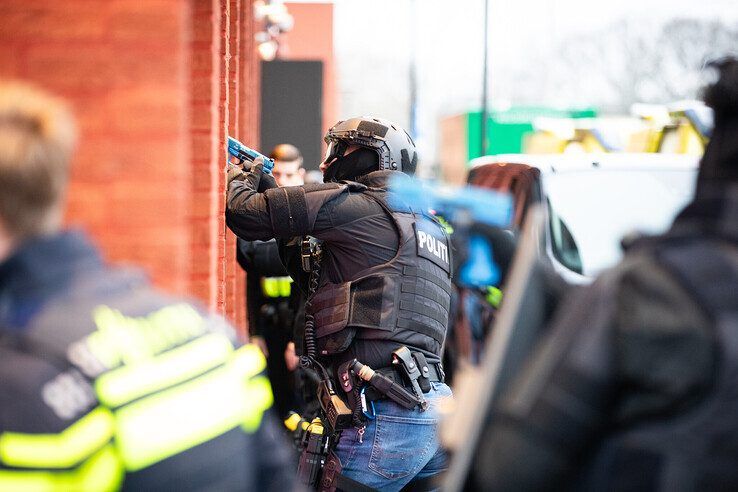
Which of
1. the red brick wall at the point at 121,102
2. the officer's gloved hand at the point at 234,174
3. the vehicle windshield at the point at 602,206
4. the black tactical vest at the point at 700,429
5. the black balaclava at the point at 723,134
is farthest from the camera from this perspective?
the vehicle windshield at the point at 602,206

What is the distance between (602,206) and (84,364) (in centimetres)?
558

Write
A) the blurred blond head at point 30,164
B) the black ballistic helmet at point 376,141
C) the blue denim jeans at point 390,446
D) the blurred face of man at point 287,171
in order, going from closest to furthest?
1. the blurred blond head at point 30,164
2. the blue denim jeans at point 390,446
3. the black ballistic helmet at point 376,141
4. the blurred face of man at point 287,171

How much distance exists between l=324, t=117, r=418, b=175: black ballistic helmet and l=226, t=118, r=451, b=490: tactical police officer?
215 millimetres

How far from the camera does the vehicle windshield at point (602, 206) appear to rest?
21.3 feet

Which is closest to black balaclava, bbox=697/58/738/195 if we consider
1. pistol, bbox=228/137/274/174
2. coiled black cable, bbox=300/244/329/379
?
coiled black cable, bbox=300/244/329/379

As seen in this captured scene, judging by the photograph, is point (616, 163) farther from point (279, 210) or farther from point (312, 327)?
point (279, 210)

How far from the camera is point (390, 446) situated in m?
4.29

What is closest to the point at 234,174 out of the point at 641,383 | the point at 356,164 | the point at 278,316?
the point at 356,164

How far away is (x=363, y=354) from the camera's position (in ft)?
14.6

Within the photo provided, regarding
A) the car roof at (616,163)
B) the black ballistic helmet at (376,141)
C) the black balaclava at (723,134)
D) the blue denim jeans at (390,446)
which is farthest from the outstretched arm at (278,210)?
the car roof at (616,163)

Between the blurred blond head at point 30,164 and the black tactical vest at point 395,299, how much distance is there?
9.03ft

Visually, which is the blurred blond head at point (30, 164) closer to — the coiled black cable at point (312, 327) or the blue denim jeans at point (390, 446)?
the blue denim jeans at point (390, 446)

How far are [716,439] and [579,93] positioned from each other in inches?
2257

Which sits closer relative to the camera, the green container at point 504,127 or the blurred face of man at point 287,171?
the blurred face of man at point 287,171
